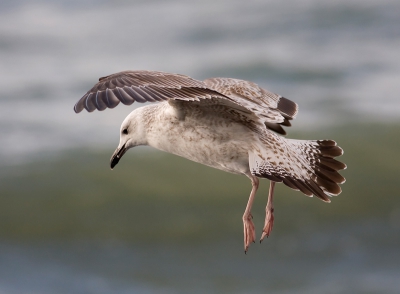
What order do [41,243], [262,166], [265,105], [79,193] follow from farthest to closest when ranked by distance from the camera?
[79,193] → [41,243] → [265,105] → [262,166]

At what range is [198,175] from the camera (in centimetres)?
1598

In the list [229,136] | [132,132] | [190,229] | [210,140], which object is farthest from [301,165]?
[190,229]

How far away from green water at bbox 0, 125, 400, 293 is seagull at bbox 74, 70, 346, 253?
7072mm

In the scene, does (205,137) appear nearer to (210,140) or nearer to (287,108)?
(210,140)

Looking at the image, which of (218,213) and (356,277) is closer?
(356,277)

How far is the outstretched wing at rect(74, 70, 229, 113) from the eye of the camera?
552 cm

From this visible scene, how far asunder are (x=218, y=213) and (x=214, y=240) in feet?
2.36

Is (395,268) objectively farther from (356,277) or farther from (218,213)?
(218,213)

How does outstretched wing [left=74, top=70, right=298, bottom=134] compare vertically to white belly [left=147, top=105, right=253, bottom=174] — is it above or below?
above

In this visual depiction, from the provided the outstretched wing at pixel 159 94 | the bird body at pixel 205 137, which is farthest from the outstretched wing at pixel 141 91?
the bird body at pixel 205 137

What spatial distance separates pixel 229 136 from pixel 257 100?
56 cm

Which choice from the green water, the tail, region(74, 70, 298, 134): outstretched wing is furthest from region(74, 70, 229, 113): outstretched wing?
the green water

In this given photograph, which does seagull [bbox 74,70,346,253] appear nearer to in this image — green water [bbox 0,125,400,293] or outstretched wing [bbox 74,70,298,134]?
outstretched wing [bbox 74,70,298,134]

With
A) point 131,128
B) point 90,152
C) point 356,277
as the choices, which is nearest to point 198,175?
point 90,152
